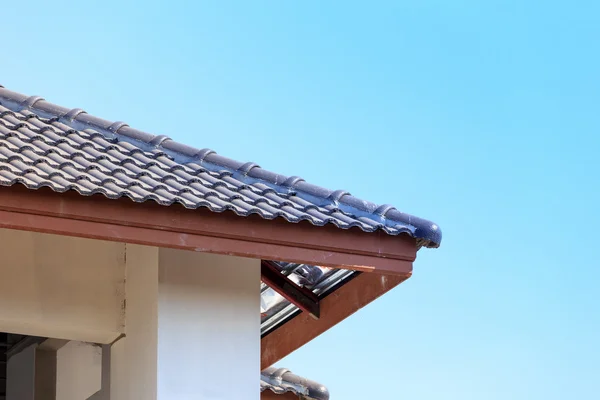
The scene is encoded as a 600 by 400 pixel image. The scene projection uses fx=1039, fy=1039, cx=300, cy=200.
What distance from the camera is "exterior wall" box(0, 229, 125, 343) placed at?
541 centimetres

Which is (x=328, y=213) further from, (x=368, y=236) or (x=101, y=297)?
(x=101, y=297)

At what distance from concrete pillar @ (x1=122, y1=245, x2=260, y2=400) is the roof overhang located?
481 mm

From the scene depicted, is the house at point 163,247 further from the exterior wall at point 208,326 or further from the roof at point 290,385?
the roof at point 290,385

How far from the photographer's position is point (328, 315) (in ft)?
21.2

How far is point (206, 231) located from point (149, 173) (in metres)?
0.52

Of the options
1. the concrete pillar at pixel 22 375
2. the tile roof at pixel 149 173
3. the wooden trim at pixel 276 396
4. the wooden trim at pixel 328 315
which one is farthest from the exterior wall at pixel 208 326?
the concrete pillar at pixel 22 375

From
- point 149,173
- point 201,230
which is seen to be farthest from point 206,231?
point 149,173

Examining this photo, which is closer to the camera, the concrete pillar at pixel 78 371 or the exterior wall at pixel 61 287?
the exterior wall at pixel 61 287

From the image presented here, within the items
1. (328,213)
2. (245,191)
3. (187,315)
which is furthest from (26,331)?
(328,213)

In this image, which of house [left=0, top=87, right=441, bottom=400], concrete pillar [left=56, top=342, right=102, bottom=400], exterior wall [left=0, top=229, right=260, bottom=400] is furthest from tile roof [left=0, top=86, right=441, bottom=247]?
concrete pillar [left=56, top=342, right=102, bottom=400]

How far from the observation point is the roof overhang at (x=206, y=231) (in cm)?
452

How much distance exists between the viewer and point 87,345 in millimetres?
6574

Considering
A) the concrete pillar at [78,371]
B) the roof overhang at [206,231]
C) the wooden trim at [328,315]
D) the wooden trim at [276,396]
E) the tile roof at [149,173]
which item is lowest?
the wooden trim at [276,396]

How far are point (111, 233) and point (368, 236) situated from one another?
1357mm
